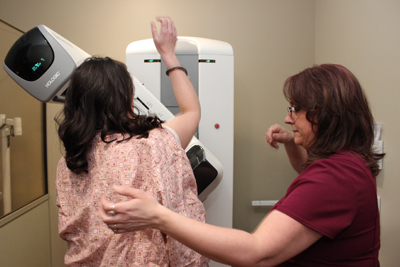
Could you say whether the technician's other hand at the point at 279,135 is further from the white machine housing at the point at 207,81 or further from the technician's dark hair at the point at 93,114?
the technician's dark hair at the point at 93,114

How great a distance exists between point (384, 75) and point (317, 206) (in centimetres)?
104

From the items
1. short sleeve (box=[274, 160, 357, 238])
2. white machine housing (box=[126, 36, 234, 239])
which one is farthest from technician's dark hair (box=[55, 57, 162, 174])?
white machine housing (box=[126, 36, 234, 239])

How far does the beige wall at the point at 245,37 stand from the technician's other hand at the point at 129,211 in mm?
1549

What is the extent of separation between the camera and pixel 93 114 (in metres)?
0.76

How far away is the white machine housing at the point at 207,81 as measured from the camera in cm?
151

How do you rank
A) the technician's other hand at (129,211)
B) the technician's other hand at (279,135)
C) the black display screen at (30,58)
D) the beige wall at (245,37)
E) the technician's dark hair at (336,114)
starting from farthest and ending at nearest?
Result: the beige wall at (245,37) → the technician's other hand at (279,135) → the black display screen at (30,58) → the technician's dark hair at (336,114) → the technician's other hand at (129,211)

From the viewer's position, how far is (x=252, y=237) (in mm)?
573

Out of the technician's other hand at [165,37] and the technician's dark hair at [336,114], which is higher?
the technician's other hand at [165,37]

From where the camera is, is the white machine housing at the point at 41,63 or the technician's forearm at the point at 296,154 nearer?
the white machine housing at the point at 41,63

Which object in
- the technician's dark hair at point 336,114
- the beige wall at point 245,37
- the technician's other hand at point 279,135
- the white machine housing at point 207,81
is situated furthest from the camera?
the beige wall at point 245,37

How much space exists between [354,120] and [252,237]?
420 millimetres

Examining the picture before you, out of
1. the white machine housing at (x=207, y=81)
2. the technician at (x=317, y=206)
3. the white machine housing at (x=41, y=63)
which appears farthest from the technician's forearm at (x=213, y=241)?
the white machine housing at (x=207, y=81)

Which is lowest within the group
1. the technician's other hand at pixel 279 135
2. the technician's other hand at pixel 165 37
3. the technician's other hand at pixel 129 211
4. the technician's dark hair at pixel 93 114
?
the technician's other hand at pixel 129 211

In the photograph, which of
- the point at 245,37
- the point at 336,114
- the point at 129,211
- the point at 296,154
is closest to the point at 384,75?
the point at 296,154
